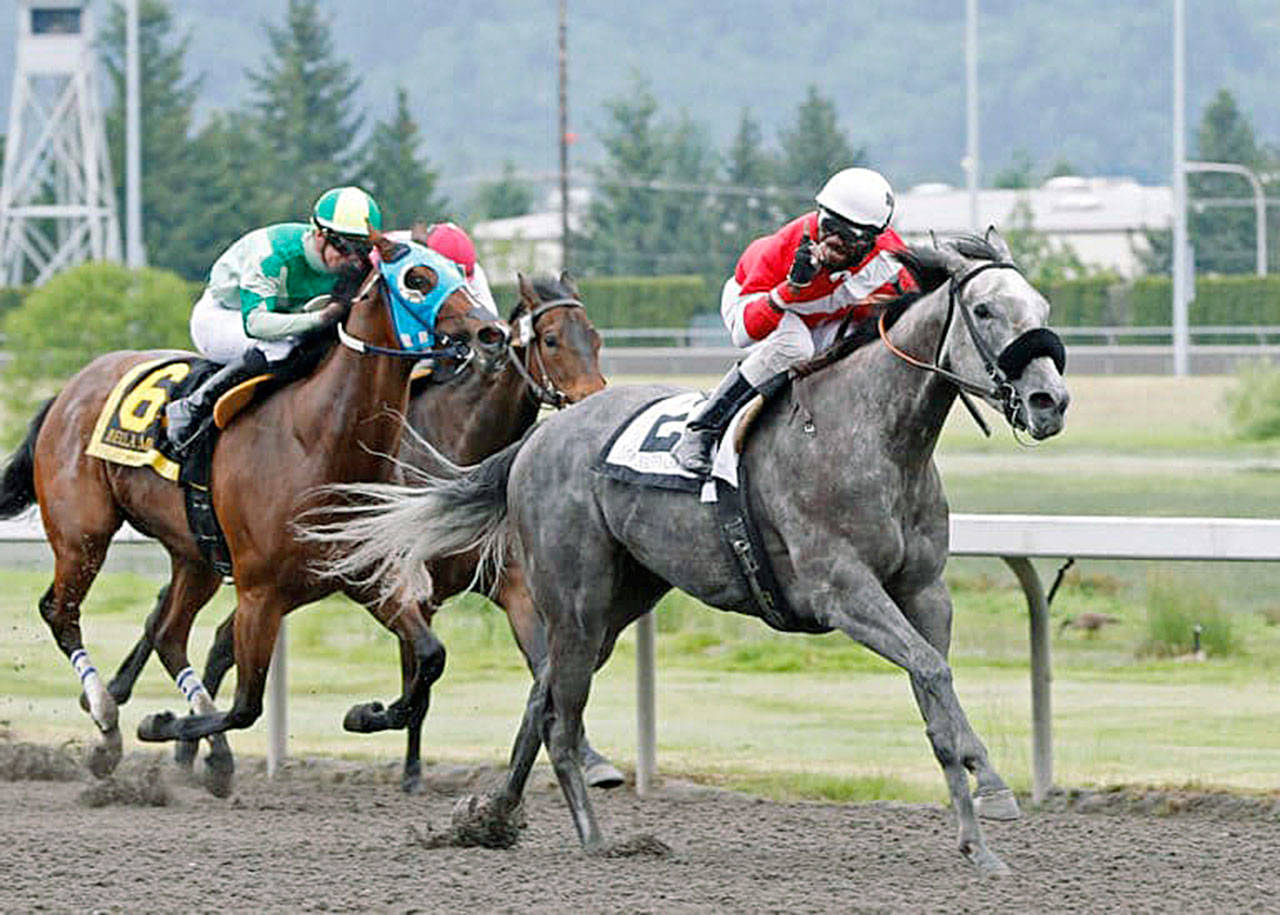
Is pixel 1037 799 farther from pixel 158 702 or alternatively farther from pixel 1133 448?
pixel 1133 448

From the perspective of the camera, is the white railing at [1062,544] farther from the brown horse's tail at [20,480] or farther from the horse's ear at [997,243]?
the brown horse's tail at [20,480]

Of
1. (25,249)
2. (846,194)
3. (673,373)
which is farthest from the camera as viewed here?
(25,249)

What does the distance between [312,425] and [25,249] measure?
4652 centimetres

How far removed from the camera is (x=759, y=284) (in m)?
5.85

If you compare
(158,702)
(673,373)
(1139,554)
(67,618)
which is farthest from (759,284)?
(673,373)

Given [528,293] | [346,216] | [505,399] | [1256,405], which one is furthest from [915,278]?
[1256,405]

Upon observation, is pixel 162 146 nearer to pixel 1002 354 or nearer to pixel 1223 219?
pixel 1223 219

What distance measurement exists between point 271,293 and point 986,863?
2.84m

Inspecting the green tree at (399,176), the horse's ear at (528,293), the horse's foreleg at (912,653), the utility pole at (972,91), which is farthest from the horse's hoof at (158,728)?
the green tree at (399,176)

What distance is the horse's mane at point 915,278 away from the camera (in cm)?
538

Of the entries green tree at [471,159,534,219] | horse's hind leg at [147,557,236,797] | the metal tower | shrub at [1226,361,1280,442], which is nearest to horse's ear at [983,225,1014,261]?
horse's hind leg at [147,557,236,797]

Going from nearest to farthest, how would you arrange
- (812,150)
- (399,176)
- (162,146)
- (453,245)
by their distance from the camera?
1. (453,245)
2. (162,146)
3. (399,176)
4. (812,150)

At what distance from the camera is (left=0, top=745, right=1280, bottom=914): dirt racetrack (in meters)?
5.12

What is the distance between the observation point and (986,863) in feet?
17.4
